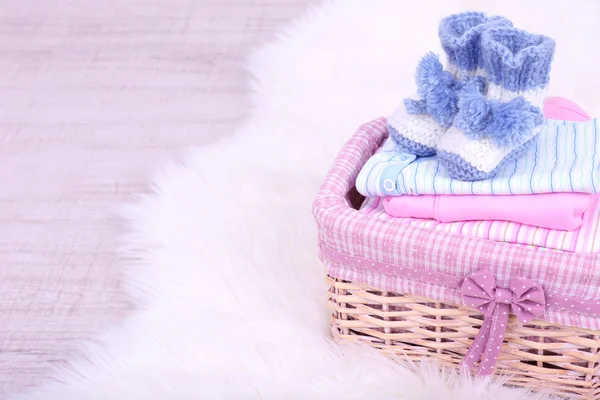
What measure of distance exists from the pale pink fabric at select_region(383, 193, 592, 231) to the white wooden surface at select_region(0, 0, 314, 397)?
0.54m

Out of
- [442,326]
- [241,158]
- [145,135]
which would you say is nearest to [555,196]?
[442,326]

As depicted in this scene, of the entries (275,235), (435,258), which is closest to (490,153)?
(435,258)

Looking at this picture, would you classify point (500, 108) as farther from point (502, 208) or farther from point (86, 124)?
point (86, 124)

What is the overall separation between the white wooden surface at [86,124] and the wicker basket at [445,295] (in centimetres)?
45

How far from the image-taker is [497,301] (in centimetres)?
97

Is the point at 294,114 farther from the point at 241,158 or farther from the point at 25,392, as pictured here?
the point at 25,392

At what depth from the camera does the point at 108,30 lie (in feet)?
7.82

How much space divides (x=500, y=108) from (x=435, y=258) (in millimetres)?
199

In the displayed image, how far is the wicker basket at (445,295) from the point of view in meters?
0.95

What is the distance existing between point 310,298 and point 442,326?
0.85 feet

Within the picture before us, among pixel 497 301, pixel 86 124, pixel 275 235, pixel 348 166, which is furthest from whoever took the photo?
pixel 86 124

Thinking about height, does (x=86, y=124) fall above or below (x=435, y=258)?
below

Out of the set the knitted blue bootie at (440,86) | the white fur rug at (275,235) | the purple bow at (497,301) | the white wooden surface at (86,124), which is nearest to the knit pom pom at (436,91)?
the knitted blue bootie at (440,86)

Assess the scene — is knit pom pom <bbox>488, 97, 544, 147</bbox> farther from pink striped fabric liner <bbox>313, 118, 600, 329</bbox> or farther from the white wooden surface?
the white wooden surface
